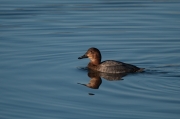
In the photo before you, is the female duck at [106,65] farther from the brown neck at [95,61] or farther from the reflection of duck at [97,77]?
the reflection of duck at [97,77]

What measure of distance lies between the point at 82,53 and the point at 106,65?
188 cm

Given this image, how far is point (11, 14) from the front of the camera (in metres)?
23.4

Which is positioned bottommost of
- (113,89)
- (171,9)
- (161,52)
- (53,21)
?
(113,89)

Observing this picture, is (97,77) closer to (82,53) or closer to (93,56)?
(93,56)

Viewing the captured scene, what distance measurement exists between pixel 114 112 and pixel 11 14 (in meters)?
12.8

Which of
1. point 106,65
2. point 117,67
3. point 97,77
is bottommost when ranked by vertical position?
point 97,77

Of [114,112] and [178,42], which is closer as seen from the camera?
[114,112]

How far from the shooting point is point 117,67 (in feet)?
49.9

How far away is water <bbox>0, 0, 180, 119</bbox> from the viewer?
11.9 metres

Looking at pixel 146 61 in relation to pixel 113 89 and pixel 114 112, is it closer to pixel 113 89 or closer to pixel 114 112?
pixel 113 89

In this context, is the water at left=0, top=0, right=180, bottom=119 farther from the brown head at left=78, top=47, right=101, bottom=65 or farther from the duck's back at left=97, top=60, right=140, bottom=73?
the brown head at left=78, top=47, right=101, bottom=65

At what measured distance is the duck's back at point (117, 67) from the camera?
1504cm

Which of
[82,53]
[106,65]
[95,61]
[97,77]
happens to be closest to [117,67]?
[106,65]

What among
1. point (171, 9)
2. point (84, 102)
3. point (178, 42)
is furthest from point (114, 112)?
point (171, 9)
